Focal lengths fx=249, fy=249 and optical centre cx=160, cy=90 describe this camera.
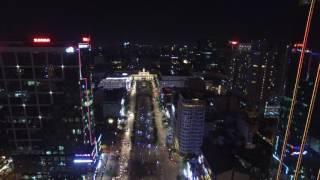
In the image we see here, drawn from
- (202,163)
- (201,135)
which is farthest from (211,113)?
(202,163)

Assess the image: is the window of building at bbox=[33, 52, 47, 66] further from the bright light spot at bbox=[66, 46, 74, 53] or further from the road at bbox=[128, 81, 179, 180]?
the road at bbox=[128, 81, 179, 180]

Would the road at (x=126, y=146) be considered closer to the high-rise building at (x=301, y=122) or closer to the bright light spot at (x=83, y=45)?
the bright light spot at (x=83, y=45)

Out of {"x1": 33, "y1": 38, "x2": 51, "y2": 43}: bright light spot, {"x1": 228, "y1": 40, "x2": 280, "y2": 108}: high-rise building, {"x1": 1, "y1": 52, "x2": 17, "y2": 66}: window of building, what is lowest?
{"x1": 228, "y1": 40, "x2": 280, "y2": 108}: high-rise building

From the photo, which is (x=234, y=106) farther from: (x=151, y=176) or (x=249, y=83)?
(x=151, y=176)

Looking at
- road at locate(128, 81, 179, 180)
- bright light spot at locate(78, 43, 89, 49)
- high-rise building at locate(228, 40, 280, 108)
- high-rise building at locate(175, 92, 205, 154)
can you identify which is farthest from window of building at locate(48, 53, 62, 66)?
high-rise building at locate(228, 40, 280, 108)

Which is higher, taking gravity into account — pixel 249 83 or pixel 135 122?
pixel 249 83

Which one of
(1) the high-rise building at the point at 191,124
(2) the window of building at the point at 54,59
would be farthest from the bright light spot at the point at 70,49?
(1) the high-rise building at the point at 191,124
